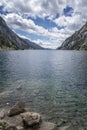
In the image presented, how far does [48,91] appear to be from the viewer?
43312 mm

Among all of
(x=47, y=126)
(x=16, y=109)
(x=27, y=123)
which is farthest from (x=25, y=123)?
(x=16, y=109)

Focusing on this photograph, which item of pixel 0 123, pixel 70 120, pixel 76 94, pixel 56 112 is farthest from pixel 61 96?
pixel 0 123

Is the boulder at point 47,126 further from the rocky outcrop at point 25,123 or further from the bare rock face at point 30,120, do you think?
the bare rock face at point 30,120

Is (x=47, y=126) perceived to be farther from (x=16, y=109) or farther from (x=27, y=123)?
(x=16, y=109)

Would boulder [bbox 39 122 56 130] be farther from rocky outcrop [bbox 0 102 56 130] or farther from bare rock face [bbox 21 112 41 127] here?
bare rock face [bbox 21 112 41 127]

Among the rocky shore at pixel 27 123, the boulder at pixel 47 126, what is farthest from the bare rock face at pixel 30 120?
the boulder at pixel 47 126

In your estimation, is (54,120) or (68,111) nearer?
(54,120)

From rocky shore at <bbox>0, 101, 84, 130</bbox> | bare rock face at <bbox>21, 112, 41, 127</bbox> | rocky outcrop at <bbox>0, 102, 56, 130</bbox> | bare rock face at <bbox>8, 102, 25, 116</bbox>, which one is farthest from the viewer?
bare rock face at <bbox>8, 102, 25, 116</bbox>

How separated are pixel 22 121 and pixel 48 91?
19082mm

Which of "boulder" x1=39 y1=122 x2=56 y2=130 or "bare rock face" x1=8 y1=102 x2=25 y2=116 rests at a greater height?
"bare rock face" x1=8 y1=102 x2=25 y2=116

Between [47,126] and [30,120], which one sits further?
[47,126]

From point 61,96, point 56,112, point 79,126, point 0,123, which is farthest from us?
point 61,96

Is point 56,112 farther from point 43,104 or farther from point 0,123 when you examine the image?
point 0,123

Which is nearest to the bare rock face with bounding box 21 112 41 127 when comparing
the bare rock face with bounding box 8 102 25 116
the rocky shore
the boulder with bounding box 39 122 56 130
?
the rocky shore
